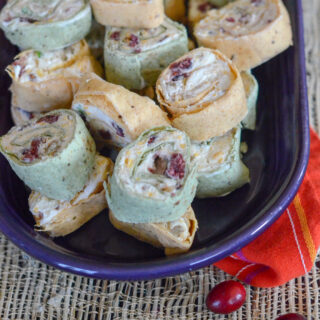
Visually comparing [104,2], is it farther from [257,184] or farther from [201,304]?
[201,304]

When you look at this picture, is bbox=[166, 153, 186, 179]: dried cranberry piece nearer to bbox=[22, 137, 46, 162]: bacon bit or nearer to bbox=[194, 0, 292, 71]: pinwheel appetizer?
bbox=[22, 137, 46, 162]: bacon bit

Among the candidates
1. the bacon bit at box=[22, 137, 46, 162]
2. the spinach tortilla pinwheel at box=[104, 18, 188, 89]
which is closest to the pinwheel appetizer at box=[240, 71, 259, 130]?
the spinach tortilla pinwheel at box=[104, 18, 188, 89]

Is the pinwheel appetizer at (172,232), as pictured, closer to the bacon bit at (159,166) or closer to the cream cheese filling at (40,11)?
the bacon bit at (159,166)

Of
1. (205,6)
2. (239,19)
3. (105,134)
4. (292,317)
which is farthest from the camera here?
(205,6)

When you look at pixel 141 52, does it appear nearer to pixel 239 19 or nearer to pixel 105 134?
pixel 105 134

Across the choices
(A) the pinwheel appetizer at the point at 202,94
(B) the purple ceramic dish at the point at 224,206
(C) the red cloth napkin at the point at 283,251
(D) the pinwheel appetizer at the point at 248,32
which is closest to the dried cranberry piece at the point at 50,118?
(B) the purple ceramic dish at the point at 224,206

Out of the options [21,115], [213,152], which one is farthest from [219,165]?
[21,115]
